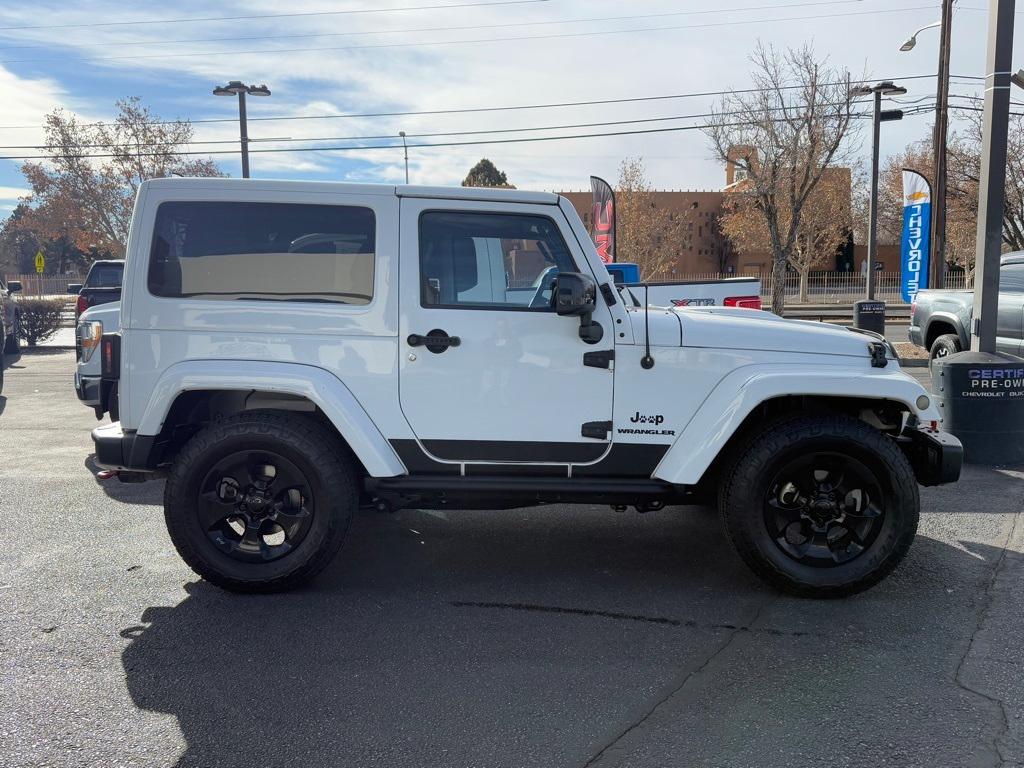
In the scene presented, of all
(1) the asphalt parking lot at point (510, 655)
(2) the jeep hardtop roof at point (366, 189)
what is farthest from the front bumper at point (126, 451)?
(2) the jeep hardtop roof at point (366, 189)

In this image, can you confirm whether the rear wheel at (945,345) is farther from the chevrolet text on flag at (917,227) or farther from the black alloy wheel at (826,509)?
the black alloy wheel at (826,509)

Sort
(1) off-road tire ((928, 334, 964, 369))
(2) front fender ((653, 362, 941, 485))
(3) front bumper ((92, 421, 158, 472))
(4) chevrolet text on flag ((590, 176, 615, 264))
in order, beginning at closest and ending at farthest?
1. (2) front fender ((653, 362, 941, 485))
2. (3) front bumper ((92, 421, 158, 472))
3. (1) off-road tire ((928, 334, 964, 369))
4. (4) chevrolet text on flag ((590, 176, 615, 264))

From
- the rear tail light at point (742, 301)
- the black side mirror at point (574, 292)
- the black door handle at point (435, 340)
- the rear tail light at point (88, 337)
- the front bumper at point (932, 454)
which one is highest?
the black side mirror at point (574, 292)

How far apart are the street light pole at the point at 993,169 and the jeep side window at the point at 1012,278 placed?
3.10m

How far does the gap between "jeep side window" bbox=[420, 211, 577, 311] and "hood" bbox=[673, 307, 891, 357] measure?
28.9 inches

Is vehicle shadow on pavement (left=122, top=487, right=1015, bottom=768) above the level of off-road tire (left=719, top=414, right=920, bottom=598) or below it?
below

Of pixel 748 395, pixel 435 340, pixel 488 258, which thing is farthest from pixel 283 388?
pixel 748 395

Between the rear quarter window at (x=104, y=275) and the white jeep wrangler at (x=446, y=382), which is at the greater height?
the rear quarter window at (x=104, y=275)

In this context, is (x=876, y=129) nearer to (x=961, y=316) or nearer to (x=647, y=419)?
(x=961, y=316)

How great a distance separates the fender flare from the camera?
13.7 feet

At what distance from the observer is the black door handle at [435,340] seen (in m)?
4.23

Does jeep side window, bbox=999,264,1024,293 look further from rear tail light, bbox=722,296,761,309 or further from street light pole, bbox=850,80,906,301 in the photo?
street light pole, bbox=850,80,906,301

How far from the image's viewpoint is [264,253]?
14.1 ft

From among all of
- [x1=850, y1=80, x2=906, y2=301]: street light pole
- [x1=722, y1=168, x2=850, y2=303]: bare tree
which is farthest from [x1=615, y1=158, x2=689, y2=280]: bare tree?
[x1=850, y1=80, x2=906, y2=301]: street light pole
